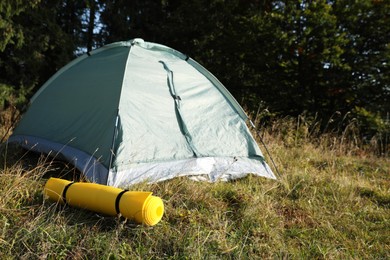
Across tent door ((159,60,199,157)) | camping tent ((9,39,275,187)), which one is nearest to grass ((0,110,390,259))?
camping tent ((9,39,275,187))

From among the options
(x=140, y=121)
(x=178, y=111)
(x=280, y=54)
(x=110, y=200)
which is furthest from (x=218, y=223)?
(x=280, y=54)

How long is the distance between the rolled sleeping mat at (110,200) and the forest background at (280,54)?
16.5ft

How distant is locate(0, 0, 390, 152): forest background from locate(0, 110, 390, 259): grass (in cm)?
374

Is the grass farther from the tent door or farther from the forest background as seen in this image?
the forest background

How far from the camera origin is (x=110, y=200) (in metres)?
2.72

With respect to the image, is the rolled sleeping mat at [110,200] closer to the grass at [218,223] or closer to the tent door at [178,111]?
the grass at [218,223]

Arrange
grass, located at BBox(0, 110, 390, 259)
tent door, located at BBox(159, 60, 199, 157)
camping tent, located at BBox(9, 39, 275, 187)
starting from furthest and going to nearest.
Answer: tent door, located at BBox(159, 60, 199, 157) < camping tent, located at BBox(9, 39, 275, 187) < grass, located at BBox(0, 110, 390, 259)

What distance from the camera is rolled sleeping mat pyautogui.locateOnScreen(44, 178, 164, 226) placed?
2576mm

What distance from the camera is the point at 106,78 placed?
13.4 feet

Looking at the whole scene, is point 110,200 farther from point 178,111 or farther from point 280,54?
point 280,54

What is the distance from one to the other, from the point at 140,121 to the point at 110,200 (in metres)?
1.22

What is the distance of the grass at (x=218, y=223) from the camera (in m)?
2.47

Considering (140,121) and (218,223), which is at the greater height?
(140,121)

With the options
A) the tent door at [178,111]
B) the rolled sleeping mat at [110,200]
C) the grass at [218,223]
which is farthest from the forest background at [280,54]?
the rolled sleeping mat at [110,200]
